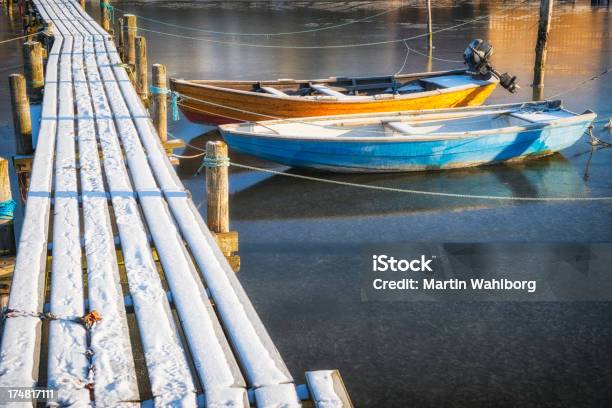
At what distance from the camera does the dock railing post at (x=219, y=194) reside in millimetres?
7742

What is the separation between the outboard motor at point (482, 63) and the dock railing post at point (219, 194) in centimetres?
1305

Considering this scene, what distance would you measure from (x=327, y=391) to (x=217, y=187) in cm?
396

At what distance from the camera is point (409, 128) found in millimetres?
15109

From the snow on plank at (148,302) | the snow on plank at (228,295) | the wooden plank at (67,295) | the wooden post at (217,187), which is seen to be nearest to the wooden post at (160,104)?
the wooden plank at (67,295)

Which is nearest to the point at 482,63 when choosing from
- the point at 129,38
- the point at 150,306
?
the point at 129,38

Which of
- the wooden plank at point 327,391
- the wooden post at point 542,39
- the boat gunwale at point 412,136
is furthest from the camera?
the wooden post at point 542,39

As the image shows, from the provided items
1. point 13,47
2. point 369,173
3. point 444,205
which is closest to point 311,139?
point 369,173

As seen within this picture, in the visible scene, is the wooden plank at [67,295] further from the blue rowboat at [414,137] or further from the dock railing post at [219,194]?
the blue rowboat at [414,137]

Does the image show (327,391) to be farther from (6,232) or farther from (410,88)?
(410,88)

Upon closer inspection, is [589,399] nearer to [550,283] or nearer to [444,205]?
[550,283]

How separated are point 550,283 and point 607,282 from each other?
79cm

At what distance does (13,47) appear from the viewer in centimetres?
3403

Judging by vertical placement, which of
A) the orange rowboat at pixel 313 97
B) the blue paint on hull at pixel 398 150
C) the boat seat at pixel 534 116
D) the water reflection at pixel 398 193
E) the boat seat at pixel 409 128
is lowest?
the water reflection at pixel 398 193

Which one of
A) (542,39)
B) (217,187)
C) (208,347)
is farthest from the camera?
(542,39)
